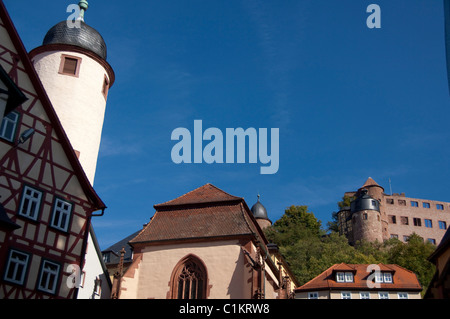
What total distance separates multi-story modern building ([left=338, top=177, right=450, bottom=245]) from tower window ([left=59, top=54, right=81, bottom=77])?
75.5 metres

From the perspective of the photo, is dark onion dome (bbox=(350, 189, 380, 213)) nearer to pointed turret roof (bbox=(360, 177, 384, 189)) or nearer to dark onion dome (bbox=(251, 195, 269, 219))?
pointed turret roof (bbox=(360, 177, 384, 189))

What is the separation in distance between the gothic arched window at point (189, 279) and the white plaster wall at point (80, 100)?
6.17 metres

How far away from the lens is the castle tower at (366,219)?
97438 mm

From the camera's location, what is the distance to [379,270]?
47469mm

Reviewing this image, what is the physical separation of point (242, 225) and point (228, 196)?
299 cm

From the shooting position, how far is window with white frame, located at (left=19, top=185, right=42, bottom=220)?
61.2ft

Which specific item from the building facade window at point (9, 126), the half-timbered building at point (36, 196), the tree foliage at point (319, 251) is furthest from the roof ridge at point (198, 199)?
the tree foliage at point (319, 251)

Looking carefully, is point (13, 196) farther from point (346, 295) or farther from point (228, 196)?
point (346, 295)

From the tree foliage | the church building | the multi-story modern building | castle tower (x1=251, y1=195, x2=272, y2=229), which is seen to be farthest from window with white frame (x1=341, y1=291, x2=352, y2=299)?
the multi-story modern building

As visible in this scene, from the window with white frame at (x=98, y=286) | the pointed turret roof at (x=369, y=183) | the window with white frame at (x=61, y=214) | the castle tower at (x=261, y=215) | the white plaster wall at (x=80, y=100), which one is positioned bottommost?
the window with white frame at (x=98, y=286)

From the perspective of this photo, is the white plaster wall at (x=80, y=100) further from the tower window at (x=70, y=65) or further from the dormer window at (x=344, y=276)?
the dormer window at (x=344, y=276)
